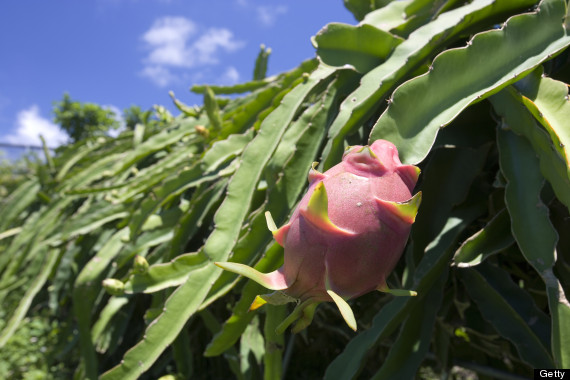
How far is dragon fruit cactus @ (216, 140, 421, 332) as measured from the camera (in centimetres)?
52

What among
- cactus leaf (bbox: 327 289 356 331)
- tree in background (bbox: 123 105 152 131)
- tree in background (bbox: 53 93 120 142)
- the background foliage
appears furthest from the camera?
tree in background (bbox: 53 93 120 142)

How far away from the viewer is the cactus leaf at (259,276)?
21.1 inches

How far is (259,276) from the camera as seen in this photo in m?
0.54

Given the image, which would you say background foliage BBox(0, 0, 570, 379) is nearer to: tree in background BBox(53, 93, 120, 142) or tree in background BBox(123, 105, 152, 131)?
tree in background BBox(123, 105, 152, 131)

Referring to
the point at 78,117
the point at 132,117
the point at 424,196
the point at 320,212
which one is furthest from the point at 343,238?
the point at 78,117

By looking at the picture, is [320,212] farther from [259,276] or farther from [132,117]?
[132,117]

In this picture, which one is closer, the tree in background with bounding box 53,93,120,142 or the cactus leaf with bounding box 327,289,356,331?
the cactus leaf with bounding box 327,289,356,331

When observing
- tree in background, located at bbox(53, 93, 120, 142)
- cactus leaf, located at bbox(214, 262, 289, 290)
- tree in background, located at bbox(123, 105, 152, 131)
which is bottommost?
cactus leaf, located at bbox(214, 262, 289, 290)

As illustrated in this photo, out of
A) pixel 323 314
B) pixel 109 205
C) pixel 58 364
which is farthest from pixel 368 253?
pixel 58 364

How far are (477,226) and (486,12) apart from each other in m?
0.47

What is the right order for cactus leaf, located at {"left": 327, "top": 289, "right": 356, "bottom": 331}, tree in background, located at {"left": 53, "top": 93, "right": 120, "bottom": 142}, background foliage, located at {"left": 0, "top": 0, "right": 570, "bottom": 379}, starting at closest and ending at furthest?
cactus leaf, located at {"left": 327, "top": 289, "right": 356, "bottom": 331}, background foliage, located at {"left": 0, "top": 0, "right": 570, "bottom": 379}, tree in background, located at {"left": 53, "top": 93, "right": 120, "bottom": 142}

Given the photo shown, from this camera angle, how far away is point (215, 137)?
1.65m

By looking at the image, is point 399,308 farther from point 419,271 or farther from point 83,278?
point 83,278

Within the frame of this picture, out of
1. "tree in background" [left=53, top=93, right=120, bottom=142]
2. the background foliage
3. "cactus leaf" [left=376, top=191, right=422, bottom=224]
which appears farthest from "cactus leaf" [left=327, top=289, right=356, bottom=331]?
"tree in background" [left=53, top=93, right=120, bottom=142]
